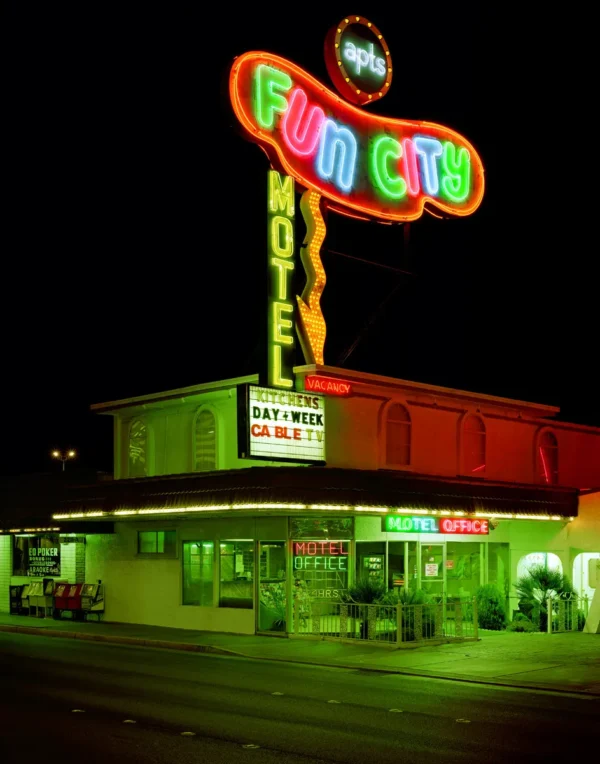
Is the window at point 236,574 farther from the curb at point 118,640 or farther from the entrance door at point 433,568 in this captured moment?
the entrance door at point 433,568

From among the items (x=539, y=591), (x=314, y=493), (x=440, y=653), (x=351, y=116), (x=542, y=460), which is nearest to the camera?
(x=440, y=653)

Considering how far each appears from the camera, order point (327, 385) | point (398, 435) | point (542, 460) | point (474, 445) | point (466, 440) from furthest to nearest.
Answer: point (542, 460)
point (474, 445)
point (466, 440)
point (398, 435)
point (327, 385)

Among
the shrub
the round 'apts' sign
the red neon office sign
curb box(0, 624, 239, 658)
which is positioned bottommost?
curb box(0, 624, 239, 658)

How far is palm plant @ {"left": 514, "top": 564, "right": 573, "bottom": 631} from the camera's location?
23.9 meters

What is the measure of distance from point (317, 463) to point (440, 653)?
5409 millimetres

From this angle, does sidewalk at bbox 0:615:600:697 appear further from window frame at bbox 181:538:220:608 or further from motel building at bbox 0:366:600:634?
motel building at bbox 0:366:600:634

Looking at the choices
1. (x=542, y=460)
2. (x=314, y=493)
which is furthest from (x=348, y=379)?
(x=542, y=460)

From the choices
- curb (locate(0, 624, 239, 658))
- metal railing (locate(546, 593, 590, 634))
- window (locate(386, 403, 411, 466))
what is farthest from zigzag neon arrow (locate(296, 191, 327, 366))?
metal railing (locate(546, 593, 590, 634))

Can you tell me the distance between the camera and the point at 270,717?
12.5 meters

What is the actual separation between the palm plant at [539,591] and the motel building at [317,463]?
1.65 meters

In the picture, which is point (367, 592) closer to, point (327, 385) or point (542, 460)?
point (327, 385)

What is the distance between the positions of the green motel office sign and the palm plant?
1.62 m

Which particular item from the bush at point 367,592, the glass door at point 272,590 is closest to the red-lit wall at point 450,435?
the glass door at point 272,590

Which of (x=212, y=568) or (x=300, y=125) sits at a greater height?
(x=300, y=125)
